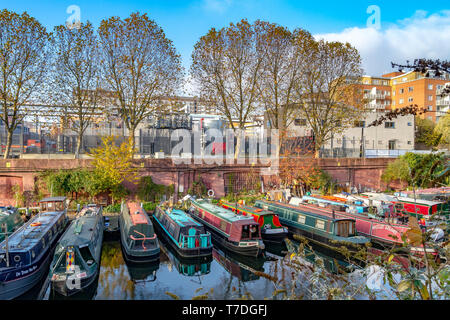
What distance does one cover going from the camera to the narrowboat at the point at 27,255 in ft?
44.0

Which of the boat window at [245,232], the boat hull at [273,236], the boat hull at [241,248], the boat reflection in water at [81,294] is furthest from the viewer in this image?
the boat hull at [273,236]

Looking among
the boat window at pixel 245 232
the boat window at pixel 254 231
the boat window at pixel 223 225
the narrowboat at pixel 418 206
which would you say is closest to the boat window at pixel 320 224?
the boat window at pixel 254 231

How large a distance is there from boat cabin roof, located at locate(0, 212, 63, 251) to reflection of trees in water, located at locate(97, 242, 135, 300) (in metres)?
3.50

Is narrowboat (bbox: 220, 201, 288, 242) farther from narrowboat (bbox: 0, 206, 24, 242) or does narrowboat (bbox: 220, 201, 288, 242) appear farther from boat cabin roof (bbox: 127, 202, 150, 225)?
narrowboat (bbox: 0, 206, 24, 242)

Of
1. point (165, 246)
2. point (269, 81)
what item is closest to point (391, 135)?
point (269, 81)

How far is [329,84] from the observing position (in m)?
36.7

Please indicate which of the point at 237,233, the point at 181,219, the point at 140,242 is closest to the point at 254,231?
the point at 237,233

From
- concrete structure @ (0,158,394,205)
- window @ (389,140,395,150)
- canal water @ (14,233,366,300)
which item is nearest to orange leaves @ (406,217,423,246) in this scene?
canal water @ (14,233,366,300)

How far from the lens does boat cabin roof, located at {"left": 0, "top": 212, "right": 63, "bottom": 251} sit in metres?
15.1

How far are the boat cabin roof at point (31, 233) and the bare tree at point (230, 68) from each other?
18.8 metres

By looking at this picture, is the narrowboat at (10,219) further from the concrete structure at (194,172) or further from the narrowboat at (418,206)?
the narrowboat at (418,206)

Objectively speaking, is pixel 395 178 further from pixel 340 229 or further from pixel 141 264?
pixel 141 264

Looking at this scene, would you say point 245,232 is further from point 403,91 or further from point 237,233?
point 403,91
